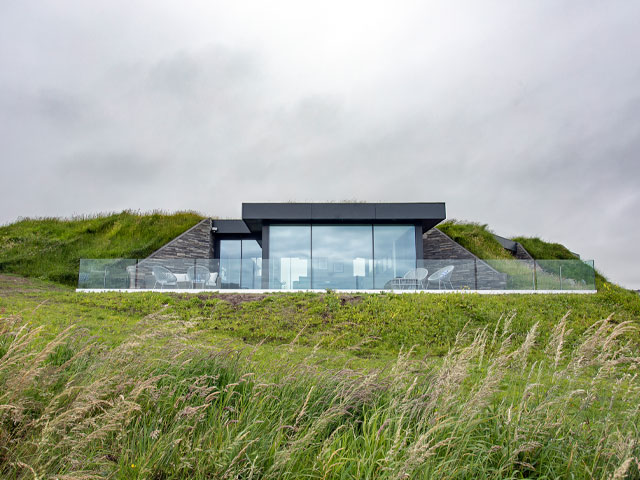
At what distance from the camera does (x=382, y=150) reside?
19172 mm

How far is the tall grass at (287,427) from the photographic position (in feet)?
8.29

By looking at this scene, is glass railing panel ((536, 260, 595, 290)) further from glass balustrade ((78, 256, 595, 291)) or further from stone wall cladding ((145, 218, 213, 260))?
stone wall cladding ((145, 218, 213, 260))

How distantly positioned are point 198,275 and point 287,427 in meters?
14.9

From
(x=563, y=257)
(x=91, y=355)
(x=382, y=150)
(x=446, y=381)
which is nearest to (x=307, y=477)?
(x=446, y=381)

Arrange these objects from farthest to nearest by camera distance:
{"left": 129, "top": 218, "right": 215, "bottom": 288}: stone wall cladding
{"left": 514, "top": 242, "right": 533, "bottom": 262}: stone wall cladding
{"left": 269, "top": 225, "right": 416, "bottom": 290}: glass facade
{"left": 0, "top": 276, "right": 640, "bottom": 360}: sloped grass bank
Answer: {"left": 514, "top": 242, "right": 533, "bottom": 262}: stone wall cladding, {"left": 129, "top": 218, "right": 215, "bottom": 288}: stone wall cladding, {"left": 269, "top": 225, "right": 416, "bottom": 290}: glass facade, {"left": 0, "top": 276, "right": 640, "bottom": 360}: sloped grass bank

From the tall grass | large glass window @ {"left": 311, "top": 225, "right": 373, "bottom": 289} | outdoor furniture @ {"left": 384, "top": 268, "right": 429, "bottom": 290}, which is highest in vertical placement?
large glass window @ {"left": 311, "top": 225, "right": 373, "bottom": 289}

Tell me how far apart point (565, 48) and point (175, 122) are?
14100 millimetres

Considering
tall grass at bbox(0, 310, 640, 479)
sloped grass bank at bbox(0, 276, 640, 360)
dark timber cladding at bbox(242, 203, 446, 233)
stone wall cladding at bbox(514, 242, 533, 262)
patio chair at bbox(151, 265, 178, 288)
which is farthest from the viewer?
stone wall cladding at bbox(514, 242, 533, 262)

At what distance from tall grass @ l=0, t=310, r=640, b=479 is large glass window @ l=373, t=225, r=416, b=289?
14.2 meters

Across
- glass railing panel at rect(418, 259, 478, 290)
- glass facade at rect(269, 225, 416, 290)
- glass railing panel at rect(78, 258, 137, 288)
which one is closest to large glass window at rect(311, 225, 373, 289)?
glass facade at rect(269, 225, 416, 290)

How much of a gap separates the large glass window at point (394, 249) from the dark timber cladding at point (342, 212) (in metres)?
0.72

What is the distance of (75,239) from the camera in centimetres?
2530

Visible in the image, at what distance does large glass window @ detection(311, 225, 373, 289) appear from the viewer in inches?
688

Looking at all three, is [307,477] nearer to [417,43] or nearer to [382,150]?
[417,43]
